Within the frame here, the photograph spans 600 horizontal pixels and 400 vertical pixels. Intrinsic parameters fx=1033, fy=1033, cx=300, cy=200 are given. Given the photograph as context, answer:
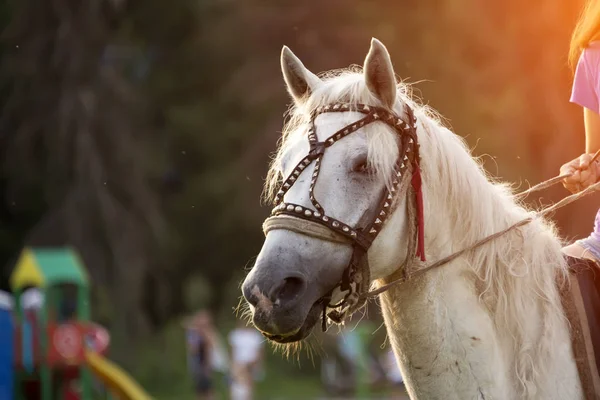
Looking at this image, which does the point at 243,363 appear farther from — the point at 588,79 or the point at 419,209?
the point at 419,209

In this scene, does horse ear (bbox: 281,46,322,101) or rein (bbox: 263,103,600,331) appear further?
horse ear (bbox: 281,46,322,101)

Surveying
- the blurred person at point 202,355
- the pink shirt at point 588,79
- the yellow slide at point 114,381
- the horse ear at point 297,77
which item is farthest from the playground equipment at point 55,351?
the pink shirt at point 588,79

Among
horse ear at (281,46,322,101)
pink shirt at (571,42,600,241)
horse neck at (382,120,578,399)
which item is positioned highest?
horse ear at (281,46,322,101)

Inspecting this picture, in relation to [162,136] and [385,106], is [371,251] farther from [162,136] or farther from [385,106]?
[162,136]

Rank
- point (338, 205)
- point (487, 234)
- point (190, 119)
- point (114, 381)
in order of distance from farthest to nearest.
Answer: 1. point (190, 119)
2. point (114, 381)
3. point (487, 234)
4. point (338, 205)

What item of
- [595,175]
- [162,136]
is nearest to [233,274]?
[162,136]

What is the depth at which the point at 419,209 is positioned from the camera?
3.78m

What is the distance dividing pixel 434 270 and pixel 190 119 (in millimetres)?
29116

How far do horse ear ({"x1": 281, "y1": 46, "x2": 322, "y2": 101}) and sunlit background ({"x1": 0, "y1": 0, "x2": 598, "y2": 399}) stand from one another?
16.4 meters

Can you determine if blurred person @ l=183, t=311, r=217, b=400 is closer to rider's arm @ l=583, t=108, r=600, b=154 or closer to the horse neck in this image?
rider's arm @ l=583, t=108, r=600, b=154

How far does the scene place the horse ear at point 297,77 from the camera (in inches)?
159

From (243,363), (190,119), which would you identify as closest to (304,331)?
(243,363)

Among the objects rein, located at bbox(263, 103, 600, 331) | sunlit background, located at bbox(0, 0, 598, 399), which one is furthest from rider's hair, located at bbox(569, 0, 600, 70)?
sunlit background, located at bbox(0, 0, 598, 399)

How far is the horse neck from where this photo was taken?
370 centimetres
